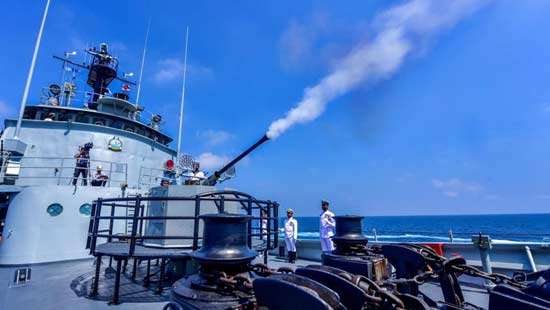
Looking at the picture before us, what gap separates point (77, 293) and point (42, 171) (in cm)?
901

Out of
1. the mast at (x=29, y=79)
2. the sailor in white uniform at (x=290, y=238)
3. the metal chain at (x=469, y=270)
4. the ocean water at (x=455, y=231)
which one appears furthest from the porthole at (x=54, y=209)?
the ocean water at (x=455, y=231)

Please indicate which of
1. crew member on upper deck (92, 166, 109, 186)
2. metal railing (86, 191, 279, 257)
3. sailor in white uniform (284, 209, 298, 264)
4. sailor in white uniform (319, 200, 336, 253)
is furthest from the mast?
sailor in white uniform (319, 200, 336, 253)

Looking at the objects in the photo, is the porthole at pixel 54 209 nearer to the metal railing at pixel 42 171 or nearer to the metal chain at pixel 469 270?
the metal railing at pixel 42 171

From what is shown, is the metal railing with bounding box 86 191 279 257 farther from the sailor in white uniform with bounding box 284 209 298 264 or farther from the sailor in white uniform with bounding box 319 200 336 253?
the sailor in white uniform with bounding box 284 209 298 264

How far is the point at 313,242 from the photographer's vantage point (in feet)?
31.0

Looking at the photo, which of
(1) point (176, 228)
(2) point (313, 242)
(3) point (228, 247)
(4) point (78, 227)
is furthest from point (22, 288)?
(2) point (313, 242)

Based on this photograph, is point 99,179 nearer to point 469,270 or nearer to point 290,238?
point 290,238

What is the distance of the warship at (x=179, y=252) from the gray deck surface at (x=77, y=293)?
0.02 metres

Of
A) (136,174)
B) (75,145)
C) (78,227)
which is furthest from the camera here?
(136,174)

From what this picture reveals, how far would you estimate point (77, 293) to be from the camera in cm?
468

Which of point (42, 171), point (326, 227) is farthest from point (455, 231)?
point (42, 171)

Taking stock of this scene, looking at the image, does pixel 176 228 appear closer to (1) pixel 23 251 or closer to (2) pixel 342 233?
(2) pixel 342 233

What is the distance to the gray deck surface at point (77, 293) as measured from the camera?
4.04 meters

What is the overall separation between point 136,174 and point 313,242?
8.93 metres
